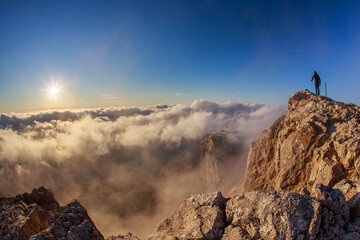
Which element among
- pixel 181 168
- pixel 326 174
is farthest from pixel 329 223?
pixel 181 168

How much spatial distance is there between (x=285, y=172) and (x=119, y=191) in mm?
119262

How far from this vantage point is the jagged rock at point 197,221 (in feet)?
27.4

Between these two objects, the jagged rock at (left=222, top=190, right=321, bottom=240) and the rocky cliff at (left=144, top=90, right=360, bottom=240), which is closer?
the jagged rock at (left=222, top=190, right=321, bottom=240)

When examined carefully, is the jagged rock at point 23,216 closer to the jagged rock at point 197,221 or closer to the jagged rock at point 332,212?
the jagged rock at point 197,221

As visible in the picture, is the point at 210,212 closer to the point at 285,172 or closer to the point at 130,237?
the point at 130,237

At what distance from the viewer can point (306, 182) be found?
672 inches

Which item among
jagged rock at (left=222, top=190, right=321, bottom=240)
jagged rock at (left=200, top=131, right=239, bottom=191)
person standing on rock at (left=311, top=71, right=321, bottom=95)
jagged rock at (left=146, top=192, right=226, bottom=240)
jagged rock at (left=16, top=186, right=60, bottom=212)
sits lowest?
jagged rock at (left=200, top=131, right=239, bottom=191)

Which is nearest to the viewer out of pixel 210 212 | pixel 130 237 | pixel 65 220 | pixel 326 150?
pixel 210 212

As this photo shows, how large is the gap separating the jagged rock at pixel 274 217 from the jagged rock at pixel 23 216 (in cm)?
2106

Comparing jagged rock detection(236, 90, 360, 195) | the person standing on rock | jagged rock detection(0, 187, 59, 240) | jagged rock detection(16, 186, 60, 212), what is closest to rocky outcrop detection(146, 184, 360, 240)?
jagged rock detection(236, 90, 360, 195)

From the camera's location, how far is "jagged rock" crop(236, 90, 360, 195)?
44.3 ft

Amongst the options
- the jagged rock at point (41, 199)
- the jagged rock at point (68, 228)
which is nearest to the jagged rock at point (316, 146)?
the jagged rock at point (68, 228)

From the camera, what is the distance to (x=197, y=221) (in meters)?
8.97

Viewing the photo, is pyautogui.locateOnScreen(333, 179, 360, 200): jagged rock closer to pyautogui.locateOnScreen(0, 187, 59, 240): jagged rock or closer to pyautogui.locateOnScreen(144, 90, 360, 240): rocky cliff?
pyautogui.locateOnScreen(144, 90, 360, 240): rocky cliff
